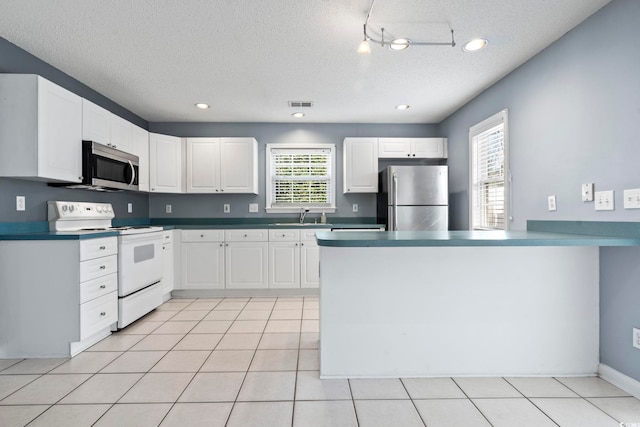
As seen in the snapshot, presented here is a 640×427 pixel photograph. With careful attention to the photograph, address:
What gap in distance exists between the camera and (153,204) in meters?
4.64

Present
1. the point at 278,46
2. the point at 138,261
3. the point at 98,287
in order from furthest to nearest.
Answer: the point at 138,261
the point at 98,287
the point at 278,46

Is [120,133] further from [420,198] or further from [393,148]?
[420,198]

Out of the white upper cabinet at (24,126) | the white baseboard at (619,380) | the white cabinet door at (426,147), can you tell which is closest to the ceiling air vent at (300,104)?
the white cabinet door at (426,147)

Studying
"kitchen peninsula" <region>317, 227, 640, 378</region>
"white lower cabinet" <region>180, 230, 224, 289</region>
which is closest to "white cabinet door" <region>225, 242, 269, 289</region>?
"white lower cabinet" <region>180, 230, 224, 289</region>

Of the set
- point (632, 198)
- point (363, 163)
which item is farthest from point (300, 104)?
point (632, 198)

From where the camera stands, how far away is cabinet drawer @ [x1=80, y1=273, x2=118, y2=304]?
2475 mm

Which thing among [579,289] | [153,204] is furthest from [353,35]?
[153,204]

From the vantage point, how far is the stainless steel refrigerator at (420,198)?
12.9 feet

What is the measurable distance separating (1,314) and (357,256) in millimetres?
2634

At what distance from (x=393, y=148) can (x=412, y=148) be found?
0.87 ft

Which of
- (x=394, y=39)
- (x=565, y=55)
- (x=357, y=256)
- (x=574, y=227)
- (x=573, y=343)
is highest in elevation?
(x=394, y=39)

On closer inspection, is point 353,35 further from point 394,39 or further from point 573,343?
point 573,343

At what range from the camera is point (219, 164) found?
4.40 meters

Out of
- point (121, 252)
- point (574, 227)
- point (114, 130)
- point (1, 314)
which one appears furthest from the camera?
point (114, 130)
